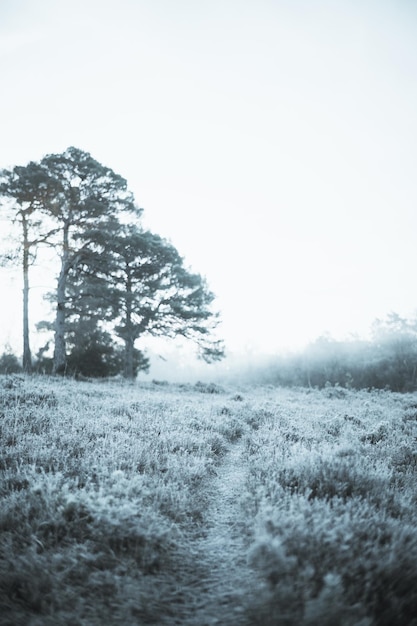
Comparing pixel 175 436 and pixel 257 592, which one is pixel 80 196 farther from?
pixel 257 592

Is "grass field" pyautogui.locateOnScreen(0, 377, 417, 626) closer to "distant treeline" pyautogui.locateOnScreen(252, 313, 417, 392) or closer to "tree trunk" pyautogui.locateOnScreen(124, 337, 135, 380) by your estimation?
"tree trunk" pyautogui.locateOnScreen(124, 337, 135, 380)

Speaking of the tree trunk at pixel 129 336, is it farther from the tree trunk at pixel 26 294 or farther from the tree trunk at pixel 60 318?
the tree trunk at pixel 26 294

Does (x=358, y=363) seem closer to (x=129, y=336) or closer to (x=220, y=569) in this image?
(x=129, y=336)

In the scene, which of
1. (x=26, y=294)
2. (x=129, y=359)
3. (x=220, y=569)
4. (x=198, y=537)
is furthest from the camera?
(x=129, y=359)

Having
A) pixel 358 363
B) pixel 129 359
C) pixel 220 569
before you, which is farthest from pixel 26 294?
pixel 358 363

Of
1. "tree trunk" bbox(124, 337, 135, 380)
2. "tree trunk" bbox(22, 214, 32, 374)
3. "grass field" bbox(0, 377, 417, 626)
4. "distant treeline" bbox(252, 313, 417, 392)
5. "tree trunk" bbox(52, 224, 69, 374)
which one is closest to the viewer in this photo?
"grass field" bbox(0, 377, 417, 626)

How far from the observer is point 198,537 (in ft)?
11.8

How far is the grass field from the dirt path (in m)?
0.01

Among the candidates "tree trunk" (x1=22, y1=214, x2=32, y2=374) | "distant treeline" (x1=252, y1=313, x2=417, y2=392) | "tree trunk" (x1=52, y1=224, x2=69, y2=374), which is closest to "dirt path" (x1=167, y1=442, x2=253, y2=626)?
"tree trunk" (x1=52, y1=224, x2=69, y2=374)

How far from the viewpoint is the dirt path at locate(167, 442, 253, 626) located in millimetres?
2446

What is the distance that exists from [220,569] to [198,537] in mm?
626

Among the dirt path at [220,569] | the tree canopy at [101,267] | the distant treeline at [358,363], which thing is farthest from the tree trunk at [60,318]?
the distant treeline at [358,363]

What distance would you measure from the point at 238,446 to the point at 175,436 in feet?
5.89

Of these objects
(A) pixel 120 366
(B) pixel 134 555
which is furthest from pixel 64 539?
(A) pixel 120 366
